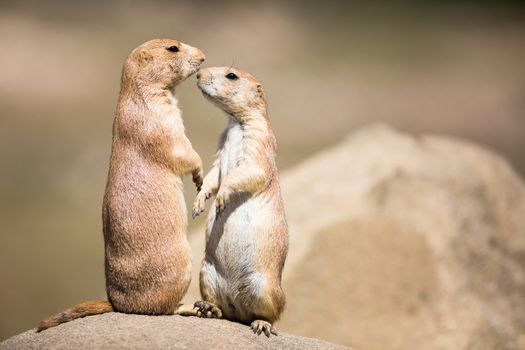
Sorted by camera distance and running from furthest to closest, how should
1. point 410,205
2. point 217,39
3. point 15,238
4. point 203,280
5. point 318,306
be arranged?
point 217,39
point 15,238
point 410,205
point 318,306
point 203,280

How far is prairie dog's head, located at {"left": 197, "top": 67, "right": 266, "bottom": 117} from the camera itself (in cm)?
571

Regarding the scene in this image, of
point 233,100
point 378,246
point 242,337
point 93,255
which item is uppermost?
point 233,100

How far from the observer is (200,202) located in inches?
221

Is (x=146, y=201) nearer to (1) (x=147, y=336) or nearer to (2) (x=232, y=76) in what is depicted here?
(1) (x=147, y=336)

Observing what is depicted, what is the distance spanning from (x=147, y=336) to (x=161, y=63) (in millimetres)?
1998

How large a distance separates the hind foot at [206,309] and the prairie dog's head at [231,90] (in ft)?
4.77

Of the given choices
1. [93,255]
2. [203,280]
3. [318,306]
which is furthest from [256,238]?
[93,255]

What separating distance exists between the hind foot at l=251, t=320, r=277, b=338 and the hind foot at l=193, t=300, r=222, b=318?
304 millimetres

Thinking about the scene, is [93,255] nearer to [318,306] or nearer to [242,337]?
[318,306]

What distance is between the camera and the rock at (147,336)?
16.6 ft

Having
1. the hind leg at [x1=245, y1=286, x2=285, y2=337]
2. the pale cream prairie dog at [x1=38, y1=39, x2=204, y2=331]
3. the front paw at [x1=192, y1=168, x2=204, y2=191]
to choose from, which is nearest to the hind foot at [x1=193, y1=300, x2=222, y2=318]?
the pale cream prairie dog at [x1=38, y1=39, x2=204, y2=331]

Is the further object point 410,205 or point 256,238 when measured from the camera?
point 410,205

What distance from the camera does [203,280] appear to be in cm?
570

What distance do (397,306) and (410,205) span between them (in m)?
1.29
